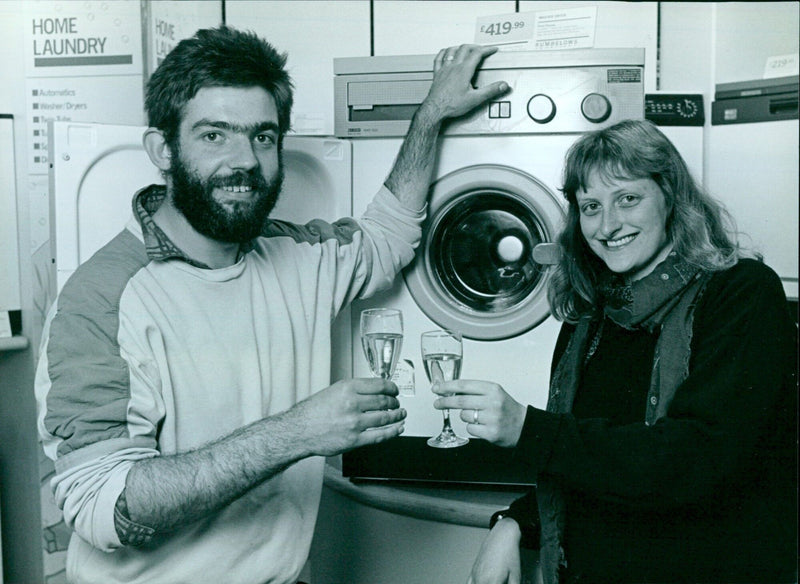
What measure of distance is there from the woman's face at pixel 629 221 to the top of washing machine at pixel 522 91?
543 mm

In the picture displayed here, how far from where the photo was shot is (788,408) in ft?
4.67

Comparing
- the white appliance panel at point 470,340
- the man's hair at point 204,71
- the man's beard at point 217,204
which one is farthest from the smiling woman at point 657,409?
the man's hair at point 204,71

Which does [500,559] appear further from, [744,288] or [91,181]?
[91,181]

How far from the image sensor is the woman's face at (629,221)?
5.06ft

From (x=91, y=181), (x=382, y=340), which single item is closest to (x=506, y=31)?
(x=382, y=340)

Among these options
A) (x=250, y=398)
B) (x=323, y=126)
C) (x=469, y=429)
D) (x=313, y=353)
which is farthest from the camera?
(x=323, y=126)

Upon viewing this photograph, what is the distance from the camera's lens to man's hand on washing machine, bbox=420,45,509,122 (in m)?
2.04

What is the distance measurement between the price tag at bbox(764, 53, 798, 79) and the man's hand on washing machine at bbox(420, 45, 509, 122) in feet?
5.26

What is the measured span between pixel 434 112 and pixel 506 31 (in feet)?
1.01

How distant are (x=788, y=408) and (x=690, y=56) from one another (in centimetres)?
253

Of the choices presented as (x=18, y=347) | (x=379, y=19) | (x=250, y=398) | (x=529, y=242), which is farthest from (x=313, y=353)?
(x=379, y=19)

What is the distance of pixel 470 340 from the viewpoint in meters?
2.14

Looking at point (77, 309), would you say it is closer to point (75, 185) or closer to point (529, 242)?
point (75, 185)

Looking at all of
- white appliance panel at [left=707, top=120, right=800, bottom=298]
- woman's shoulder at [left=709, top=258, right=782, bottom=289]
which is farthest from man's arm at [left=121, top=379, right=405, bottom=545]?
white appliance panel at [left=707, top=120, right=800, bottom=298]
